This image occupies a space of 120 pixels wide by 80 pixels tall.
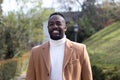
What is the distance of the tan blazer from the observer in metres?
3.50

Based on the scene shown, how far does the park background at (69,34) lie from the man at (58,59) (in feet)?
31.2

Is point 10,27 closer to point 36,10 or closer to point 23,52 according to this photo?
point 23,52

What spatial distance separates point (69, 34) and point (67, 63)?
113 ft

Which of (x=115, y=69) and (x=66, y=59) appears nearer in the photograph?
(x=66, y=59)

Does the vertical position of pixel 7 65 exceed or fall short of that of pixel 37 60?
it falls short

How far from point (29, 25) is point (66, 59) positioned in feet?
97.8

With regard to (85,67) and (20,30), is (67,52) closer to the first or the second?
(85,67)

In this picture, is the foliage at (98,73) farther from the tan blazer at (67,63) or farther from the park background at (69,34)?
the tan blazer at (67,63)

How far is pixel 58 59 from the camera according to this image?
3.53 m

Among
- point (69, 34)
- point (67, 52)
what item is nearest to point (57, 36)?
point (67, 52)

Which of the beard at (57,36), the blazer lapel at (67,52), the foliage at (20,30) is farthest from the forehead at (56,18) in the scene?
the foliage at (20,30)

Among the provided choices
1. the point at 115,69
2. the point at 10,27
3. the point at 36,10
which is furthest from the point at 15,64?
the point at 36,10

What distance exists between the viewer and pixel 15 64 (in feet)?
57.4

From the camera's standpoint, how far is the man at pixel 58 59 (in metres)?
3.49
